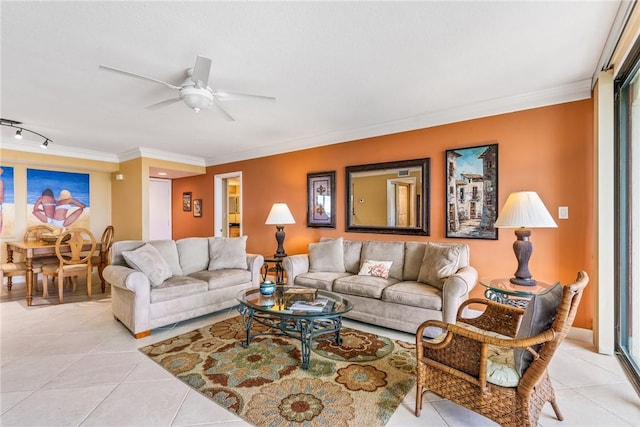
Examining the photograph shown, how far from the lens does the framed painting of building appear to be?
334 centimetres

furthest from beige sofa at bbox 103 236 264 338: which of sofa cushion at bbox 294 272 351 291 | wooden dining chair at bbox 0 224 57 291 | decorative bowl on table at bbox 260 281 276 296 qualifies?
wooden dining chair at bbox 0 224 57 291

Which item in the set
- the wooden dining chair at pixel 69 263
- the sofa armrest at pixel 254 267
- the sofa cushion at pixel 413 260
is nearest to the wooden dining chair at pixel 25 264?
the wooden dining chair at pixel 69 263

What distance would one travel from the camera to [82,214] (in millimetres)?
6105

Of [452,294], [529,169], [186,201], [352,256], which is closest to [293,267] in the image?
[352,256]

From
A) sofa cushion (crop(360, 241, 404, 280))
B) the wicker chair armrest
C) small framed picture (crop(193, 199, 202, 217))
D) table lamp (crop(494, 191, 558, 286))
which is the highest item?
small framed picture (crop(193, 199, 202, 217))

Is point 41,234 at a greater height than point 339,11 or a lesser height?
lesser

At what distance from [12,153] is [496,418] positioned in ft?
23.3

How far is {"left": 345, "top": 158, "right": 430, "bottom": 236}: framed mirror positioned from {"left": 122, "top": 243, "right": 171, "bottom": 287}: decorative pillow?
2.51 meters

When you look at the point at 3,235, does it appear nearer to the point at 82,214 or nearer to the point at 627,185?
the point at 82,214

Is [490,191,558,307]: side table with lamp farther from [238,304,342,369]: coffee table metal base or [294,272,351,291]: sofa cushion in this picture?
[294,272,351,291]: sofa cushion

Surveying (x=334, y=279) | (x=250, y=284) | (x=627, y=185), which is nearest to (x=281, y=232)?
(x=250, y=284)

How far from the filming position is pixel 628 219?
2.48 metres

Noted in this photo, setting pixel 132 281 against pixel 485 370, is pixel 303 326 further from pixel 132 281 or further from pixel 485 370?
pixel 132 281

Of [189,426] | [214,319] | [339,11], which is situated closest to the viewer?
[189,426]
